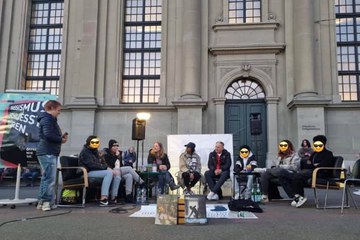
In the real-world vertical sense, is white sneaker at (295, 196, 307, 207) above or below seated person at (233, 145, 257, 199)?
below

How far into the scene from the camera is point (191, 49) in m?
17.1

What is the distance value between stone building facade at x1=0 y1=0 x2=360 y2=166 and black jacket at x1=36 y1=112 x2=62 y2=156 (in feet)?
30.9

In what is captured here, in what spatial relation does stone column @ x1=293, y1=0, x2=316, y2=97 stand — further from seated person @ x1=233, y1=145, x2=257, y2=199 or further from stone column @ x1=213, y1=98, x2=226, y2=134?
seated person @ x1=233, y1=145, x2=257, y2=199

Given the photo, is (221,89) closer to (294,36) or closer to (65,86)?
(294,36)

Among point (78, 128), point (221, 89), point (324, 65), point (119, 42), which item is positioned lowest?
point (78, 128)

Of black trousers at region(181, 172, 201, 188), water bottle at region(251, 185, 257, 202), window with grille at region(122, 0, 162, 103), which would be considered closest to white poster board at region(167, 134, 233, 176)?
black trousers at region(181, 172, 201, 188)

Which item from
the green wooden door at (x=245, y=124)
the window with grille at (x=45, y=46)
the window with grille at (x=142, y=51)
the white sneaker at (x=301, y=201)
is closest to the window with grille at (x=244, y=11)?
the window with grille at (x=142, y=51)

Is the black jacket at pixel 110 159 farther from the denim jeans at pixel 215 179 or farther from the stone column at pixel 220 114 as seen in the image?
the stone column at pixel 220 114

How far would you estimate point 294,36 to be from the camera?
55.9ft

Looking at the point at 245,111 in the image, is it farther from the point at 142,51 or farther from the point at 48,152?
the point at 48,152

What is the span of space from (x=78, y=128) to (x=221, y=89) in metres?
6.83

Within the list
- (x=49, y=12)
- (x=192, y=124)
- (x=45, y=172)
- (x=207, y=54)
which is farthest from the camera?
(x=49, y=12)

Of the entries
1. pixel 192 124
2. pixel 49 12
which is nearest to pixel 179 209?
pixel 192 124

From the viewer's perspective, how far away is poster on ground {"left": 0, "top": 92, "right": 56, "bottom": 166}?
8.34 metres
